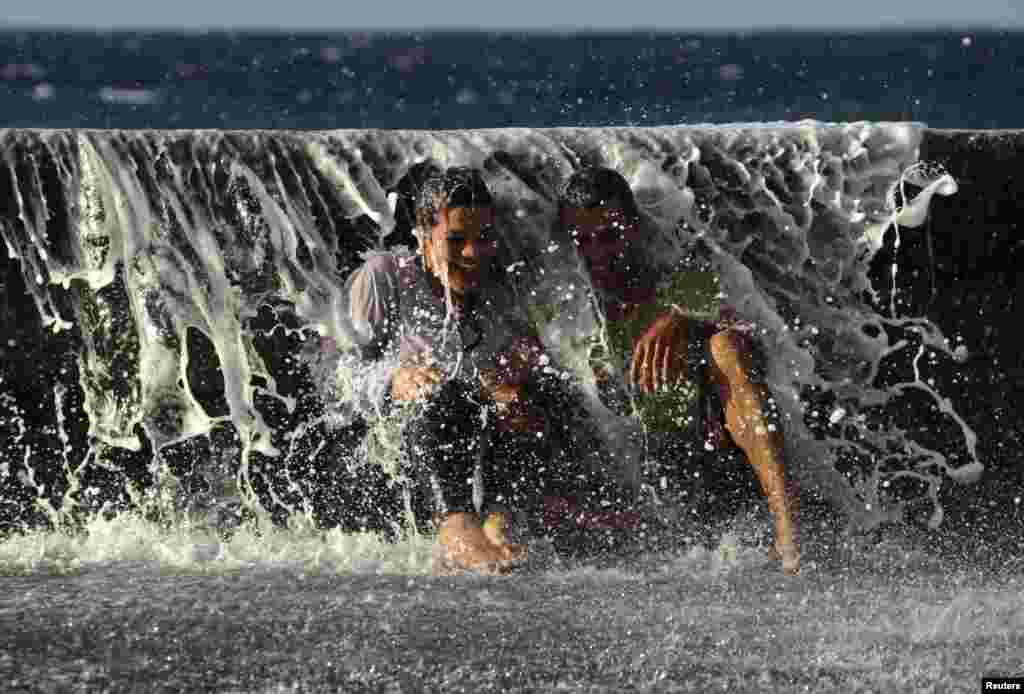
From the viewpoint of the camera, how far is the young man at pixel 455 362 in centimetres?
440

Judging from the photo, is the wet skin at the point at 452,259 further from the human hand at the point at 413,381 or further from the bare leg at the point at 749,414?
the bare leg at the point at 749,414

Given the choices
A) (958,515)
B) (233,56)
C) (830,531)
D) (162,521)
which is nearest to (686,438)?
(830,531)

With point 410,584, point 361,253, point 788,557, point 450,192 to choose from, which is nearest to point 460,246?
point 450,192

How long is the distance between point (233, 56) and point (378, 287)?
18452 millimetres

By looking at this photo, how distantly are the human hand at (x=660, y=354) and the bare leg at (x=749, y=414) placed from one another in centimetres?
→ 9

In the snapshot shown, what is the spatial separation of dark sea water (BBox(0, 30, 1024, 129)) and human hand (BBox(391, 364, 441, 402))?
597 cm

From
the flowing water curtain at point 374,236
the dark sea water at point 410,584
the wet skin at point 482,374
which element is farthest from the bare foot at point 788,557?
the wet skin at point 482,374

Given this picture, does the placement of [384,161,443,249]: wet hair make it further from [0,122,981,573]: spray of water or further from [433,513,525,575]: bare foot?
[433,513,525,575]: bare foot

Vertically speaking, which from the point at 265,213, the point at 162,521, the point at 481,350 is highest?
the point at 265,213

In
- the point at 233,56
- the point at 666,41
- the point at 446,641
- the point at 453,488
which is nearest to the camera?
the point at 446,641

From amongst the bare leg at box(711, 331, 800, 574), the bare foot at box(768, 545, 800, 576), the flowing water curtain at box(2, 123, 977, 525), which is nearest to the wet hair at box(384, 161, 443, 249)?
the flowing water curtain at box(2, 123, 977, 525)

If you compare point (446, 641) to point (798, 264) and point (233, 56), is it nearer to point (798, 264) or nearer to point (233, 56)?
point (798, 264)

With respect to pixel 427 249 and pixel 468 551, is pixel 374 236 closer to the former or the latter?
pixel 427 249

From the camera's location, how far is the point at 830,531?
178 inches
